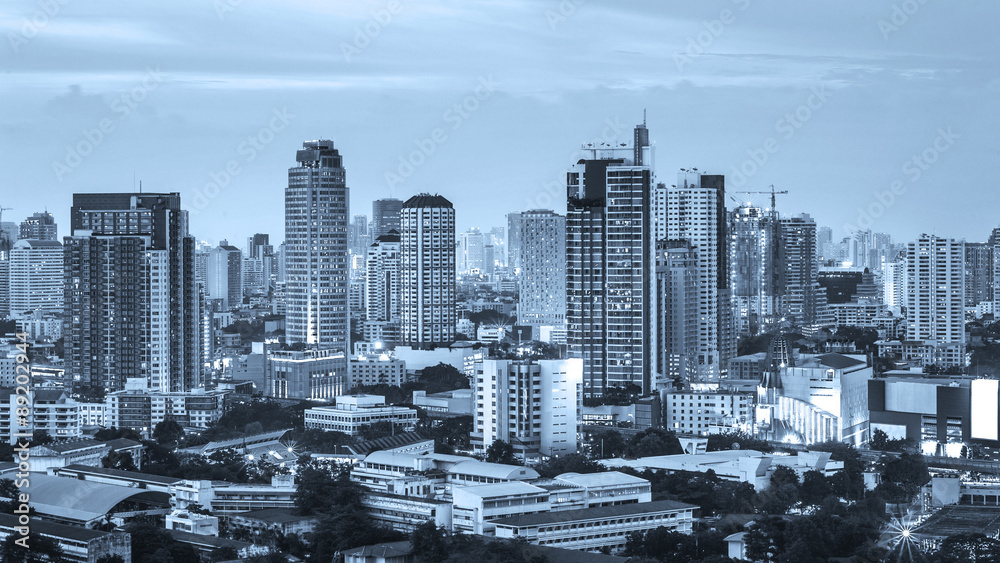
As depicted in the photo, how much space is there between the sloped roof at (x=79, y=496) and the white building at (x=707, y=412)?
34.4ft

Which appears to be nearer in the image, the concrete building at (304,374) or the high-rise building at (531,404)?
the high-rise building at (531,404)

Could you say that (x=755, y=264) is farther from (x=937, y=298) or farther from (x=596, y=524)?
(x=596, y=524)

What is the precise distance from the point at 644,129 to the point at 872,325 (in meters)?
16.8

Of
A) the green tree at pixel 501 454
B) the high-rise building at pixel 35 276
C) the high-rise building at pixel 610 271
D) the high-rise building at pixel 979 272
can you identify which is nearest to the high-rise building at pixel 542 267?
the high-rise building at pixel 610 271

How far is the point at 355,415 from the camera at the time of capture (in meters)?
27.0

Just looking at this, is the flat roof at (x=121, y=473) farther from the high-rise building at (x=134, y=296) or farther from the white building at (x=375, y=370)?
the white building at (x=375, y=370)

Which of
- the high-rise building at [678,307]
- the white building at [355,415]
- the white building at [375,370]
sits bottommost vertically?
the white building at [355,415]

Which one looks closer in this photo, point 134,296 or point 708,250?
point 134,296

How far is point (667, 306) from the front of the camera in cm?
3300

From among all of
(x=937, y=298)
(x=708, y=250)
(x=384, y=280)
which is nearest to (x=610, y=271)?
(x=708, y=250)

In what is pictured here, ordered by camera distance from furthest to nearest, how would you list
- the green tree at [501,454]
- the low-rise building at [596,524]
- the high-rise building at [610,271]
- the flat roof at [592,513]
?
the high-rise building at [610,271] < the green tree at [501,454] < the flat roof at [592,513] < the low-rise building at [596,524]

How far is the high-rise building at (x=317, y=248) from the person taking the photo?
33688 mm

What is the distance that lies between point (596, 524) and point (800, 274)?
113ft

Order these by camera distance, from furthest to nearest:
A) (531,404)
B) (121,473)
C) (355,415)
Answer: (355,415) < (531,404) < (121,473)
